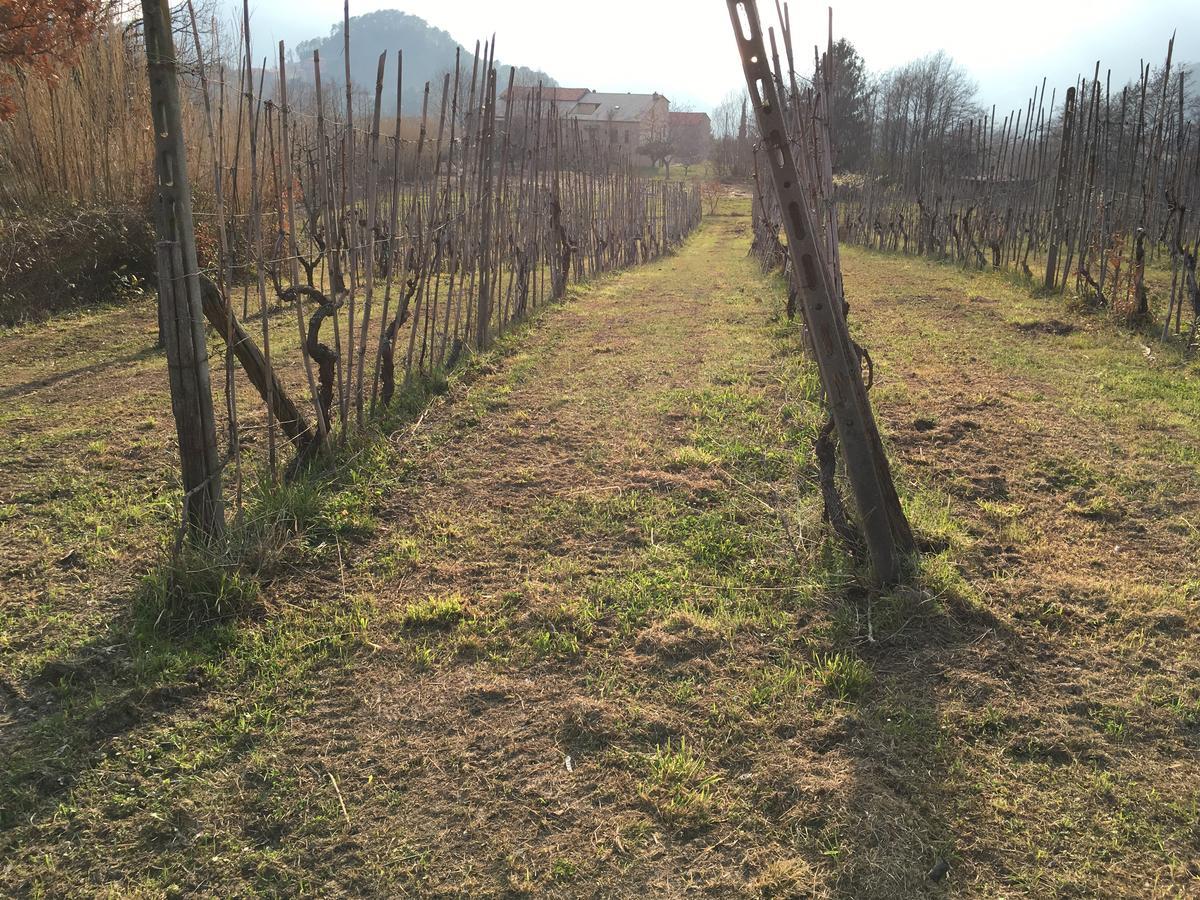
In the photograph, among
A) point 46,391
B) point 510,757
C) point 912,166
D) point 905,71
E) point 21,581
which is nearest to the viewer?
point 510,757

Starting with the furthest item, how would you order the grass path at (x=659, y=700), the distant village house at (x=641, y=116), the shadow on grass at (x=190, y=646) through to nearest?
1. the distant village house at (x=641, y=116)
2. the shadow on grass at (x=190, y=646)
3. the grass path at (x=659, y=700)

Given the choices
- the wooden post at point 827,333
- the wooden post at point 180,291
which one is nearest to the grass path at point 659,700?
the wooden post at point 827,333

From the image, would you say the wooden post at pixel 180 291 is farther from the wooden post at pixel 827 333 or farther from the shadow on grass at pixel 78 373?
the shadow on grass at pixel 78 373

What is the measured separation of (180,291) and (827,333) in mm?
2208

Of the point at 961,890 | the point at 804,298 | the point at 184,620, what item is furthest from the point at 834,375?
the point at 184,620

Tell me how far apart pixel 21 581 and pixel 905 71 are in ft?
193

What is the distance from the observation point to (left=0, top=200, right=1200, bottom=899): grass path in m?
1.75

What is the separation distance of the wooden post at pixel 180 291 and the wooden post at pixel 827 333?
6.12 ft

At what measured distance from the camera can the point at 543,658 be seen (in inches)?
98.6

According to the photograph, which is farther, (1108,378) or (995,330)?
(995,330)

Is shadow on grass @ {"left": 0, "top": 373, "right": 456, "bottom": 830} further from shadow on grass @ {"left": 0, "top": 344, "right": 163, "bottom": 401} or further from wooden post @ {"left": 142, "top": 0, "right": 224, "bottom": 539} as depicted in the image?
shadow on grass @ {"left": 0, "top": 344, "right": 163, "bottom": 401}

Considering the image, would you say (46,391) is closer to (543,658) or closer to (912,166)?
(543,658)

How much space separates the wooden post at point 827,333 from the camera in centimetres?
244

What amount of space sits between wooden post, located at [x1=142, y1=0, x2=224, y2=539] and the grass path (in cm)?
43
